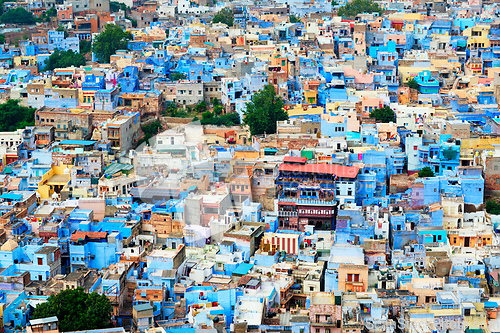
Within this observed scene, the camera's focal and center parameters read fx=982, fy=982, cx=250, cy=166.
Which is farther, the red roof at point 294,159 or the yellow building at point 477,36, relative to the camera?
the yellow building at point 477,36

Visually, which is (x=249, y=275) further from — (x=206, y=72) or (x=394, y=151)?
(x=206, y=72)

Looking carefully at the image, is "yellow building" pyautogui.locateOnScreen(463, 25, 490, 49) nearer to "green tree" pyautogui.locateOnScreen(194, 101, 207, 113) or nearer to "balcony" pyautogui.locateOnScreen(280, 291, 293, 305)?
"green tree" pyautogui.locateOnScreen(194, 101, 207, 113)

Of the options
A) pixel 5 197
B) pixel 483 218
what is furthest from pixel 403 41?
pixel 5 197

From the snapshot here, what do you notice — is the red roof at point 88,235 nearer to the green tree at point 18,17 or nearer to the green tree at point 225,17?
the green tree at point 225,17

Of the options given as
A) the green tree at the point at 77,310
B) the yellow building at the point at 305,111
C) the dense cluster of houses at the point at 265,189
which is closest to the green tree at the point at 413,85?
the dense cluster of houses at the point at 265,189

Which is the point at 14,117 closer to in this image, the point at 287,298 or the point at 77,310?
the point at 77,310

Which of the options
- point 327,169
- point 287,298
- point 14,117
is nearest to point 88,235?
point 287,298
